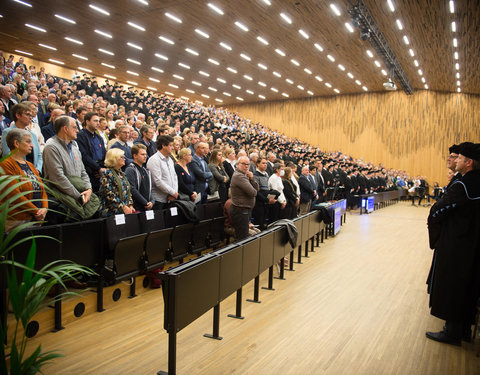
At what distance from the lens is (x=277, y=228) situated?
415cm

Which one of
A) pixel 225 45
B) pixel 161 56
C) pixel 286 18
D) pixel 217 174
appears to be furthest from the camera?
pixel 161 56

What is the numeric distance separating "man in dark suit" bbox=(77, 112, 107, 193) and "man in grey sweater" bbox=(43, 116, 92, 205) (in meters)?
0.54

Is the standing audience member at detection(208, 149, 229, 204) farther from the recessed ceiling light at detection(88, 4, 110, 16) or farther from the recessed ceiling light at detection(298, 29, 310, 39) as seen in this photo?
the recessed ceiling light at detection(298, 29, 310, 39)

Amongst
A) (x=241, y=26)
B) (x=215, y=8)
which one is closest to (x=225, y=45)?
(x=241, y=26)

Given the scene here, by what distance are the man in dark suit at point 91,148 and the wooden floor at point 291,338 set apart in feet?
4.70

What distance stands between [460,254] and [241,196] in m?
2.34

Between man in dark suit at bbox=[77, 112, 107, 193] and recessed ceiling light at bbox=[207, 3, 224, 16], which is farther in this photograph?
recessed ceiling light at bbox=[207, 3, 224, 16]

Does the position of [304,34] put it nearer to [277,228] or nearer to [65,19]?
[65,19]

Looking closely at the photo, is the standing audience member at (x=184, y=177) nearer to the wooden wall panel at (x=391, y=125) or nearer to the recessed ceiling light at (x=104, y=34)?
the recessed ceiling light at (x=104, y=34)

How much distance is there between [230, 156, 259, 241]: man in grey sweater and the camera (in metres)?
4.23

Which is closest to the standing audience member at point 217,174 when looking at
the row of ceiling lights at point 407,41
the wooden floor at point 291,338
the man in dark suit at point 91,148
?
the wooden floor at point 291,338

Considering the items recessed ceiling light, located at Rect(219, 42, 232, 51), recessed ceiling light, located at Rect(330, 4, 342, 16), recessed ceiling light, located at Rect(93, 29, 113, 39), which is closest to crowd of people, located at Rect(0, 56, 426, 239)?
recessed ceiling light, located at Rect(330, 4, 342, 16)

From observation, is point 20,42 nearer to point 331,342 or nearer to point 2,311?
point 2,311

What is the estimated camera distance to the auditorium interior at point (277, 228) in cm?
262
